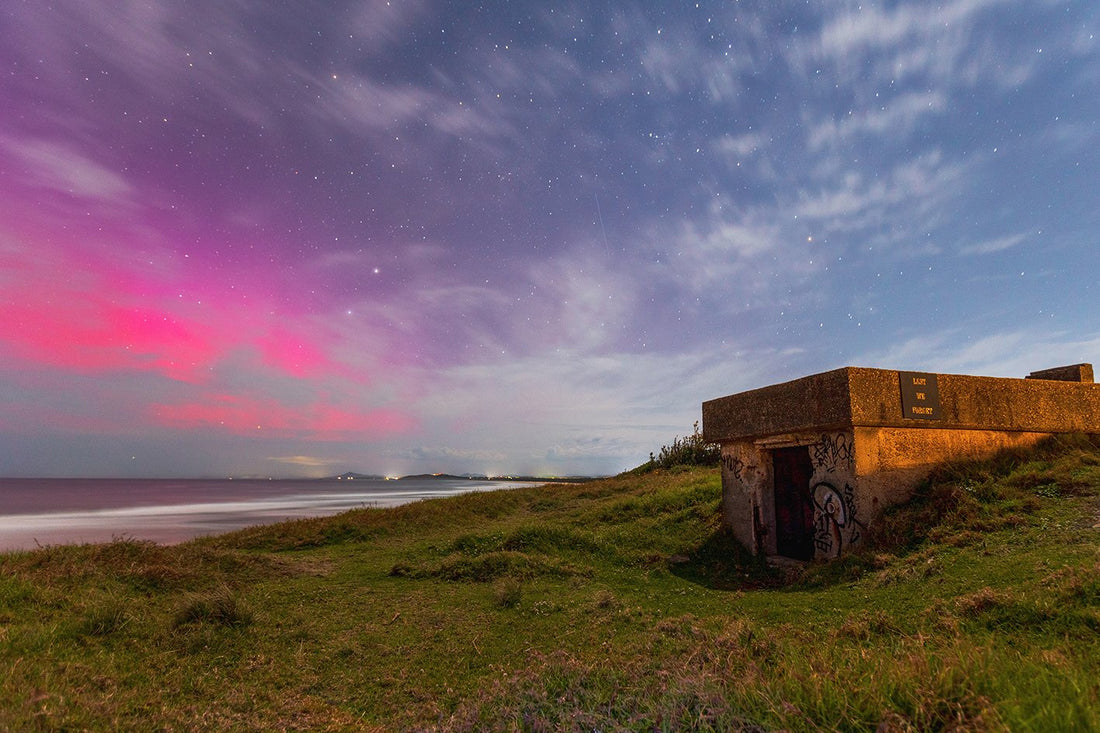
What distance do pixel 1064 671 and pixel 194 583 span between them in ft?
36.4

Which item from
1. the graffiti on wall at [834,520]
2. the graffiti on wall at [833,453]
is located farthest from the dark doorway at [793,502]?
the graffiti on wall at [834,520]

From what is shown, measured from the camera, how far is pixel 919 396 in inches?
373

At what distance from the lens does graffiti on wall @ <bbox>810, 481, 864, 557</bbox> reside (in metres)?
9.07

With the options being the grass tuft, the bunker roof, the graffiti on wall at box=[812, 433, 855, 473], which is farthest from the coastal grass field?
the graffiti on wall at box=[812, 433, 855, 473]

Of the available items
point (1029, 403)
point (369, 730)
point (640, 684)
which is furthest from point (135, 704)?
point (1029, 403)

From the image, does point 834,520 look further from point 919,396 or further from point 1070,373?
point 1070,373

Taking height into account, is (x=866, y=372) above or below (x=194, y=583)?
above

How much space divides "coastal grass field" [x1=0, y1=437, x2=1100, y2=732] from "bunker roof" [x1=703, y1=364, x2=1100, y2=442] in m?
0.69

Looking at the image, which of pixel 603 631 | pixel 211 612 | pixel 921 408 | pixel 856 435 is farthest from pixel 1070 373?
pixel 211 612

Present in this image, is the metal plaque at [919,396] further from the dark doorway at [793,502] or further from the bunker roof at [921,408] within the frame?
the dark doorway at [793,502]

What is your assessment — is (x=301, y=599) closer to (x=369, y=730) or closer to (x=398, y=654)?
(x=398, y=654)

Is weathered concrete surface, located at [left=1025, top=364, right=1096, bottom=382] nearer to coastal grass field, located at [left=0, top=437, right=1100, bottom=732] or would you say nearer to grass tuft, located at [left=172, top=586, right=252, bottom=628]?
coastal grass field, located at [left=0, top=437, right=1100, bottom=732]

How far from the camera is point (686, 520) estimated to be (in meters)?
13.6

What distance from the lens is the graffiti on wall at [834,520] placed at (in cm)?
907
